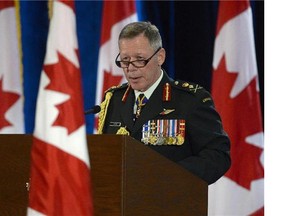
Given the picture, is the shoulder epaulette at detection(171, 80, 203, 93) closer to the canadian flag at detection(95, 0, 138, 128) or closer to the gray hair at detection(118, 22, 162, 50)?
the gray hair at detection(118, 22, 162, 50)

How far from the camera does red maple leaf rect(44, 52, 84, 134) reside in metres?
2.12

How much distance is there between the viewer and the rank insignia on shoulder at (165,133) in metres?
2.67

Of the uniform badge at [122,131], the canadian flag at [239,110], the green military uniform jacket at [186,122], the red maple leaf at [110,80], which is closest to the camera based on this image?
the green military uniform jacket at [186,122]

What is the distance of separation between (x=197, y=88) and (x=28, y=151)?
882mm

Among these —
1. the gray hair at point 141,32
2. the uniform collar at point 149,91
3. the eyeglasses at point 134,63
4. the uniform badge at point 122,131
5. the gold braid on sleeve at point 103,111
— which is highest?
the gray hair at point 141,32

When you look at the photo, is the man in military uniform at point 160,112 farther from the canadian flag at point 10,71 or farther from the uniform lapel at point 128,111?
the canadian flag at point 10,71

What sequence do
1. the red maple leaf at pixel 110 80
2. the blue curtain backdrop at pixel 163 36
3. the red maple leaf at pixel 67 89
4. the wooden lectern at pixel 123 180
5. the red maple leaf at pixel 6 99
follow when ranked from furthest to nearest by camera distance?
the red maple leaf at pixel 6 99
the blue curtain backdrop at pixel 163 36
the red maple leaf at pixel 110 80
the red maple leaf at pixel 67 89
the wooden lectern at pixel 123 180

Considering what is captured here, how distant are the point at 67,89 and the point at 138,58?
2.28ft

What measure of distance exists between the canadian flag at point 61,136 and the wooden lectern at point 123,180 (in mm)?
48

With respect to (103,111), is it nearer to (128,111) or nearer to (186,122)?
(128,111)

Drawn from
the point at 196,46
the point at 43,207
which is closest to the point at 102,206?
the point at 43,207

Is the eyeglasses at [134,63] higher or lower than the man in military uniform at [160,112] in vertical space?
higher

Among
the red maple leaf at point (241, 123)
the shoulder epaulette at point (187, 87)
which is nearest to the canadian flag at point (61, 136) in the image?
the shoulder epaulette at point (187, 87)

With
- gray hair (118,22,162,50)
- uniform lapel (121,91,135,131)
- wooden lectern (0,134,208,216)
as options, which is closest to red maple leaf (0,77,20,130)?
uniform lapel (121,91,135,131)
